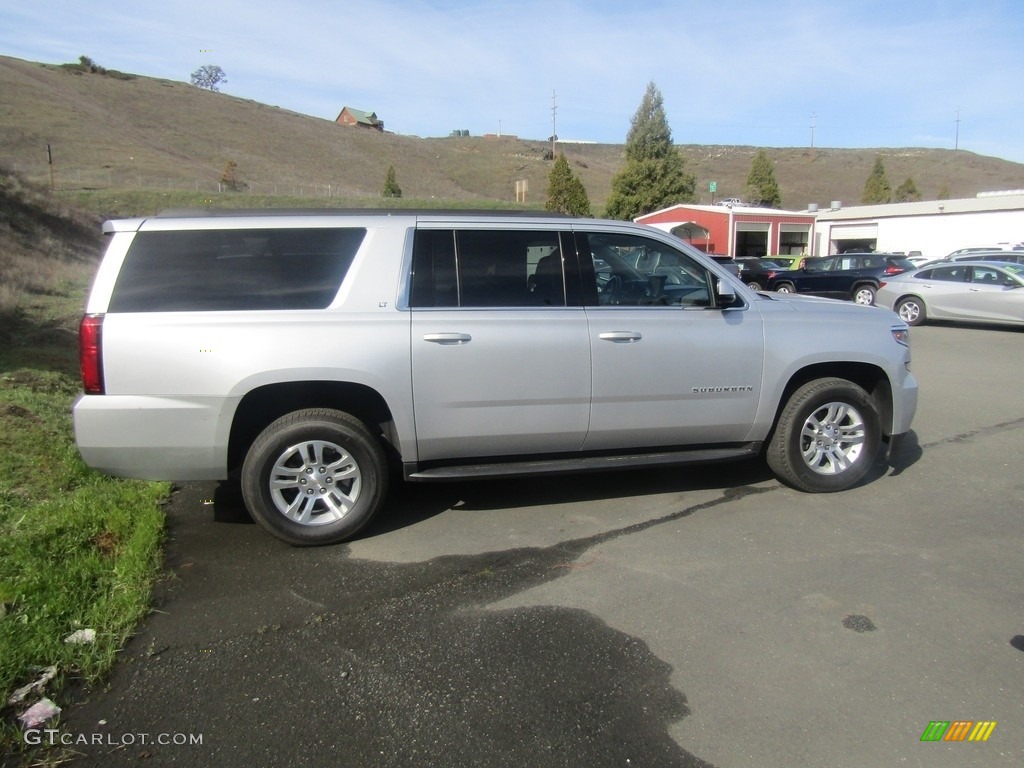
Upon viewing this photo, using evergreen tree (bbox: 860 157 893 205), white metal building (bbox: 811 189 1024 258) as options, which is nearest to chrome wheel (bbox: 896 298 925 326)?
white metal building (bbox: 811 189 1024 258)

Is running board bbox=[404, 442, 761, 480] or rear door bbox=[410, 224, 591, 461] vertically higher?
rear door bbox=[410, 224, 591, 461]

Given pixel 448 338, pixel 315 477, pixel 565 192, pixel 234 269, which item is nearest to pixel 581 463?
pixel 448 338

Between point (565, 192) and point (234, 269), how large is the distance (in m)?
40.8

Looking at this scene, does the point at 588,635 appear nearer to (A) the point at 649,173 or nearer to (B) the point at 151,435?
(B) the point at 151,435

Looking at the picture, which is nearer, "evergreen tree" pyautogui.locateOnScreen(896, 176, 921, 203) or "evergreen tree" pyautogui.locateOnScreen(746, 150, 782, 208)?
"evergreen tree" pyautogui.locateOnScreen(746, 150, 782, 208)

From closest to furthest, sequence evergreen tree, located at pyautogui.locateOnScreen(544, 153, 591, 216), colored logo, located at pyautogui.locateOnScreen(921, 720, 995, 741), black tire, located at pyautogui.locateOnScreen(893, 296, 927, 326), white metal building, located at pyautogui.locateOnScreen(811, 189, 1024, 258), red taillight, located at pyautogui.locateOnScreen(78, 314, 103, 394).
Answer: colored logo, located at pyautogui.locateOnScreen(921, 720, 995, 741) → red taillight, located at pyautogui.locateOnScreen(78, 314, 103, 394) → black tire, located at pyautogui.locateOnScreen(893, 296, 927, 326) → white metal building, located at pyautogui.locateOnScreen(811, 189, 1024, 258) → evergreen tree, located at pyautogui.locateOnScreen(544, 153, 591, 216)

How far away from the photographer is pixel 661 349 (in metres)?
4.90

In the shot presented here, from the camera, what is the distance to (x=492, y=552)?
4453 mm

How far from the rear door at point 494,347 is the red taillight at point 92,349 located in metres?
1.73

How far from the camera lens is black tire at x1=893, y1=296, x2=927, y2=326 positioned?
16.6 metres

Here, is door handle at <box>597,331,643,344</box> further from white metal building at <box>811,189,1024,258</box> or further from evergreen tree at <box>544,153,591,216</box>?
evergreen tree at <box>544,153,591,216</box>

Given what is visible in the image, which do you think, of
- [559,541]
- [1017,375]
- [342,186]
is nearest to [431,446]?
[559,541]

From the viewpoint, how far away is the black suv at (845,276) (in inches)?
791

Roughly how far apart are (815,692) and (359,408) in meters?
2.96
